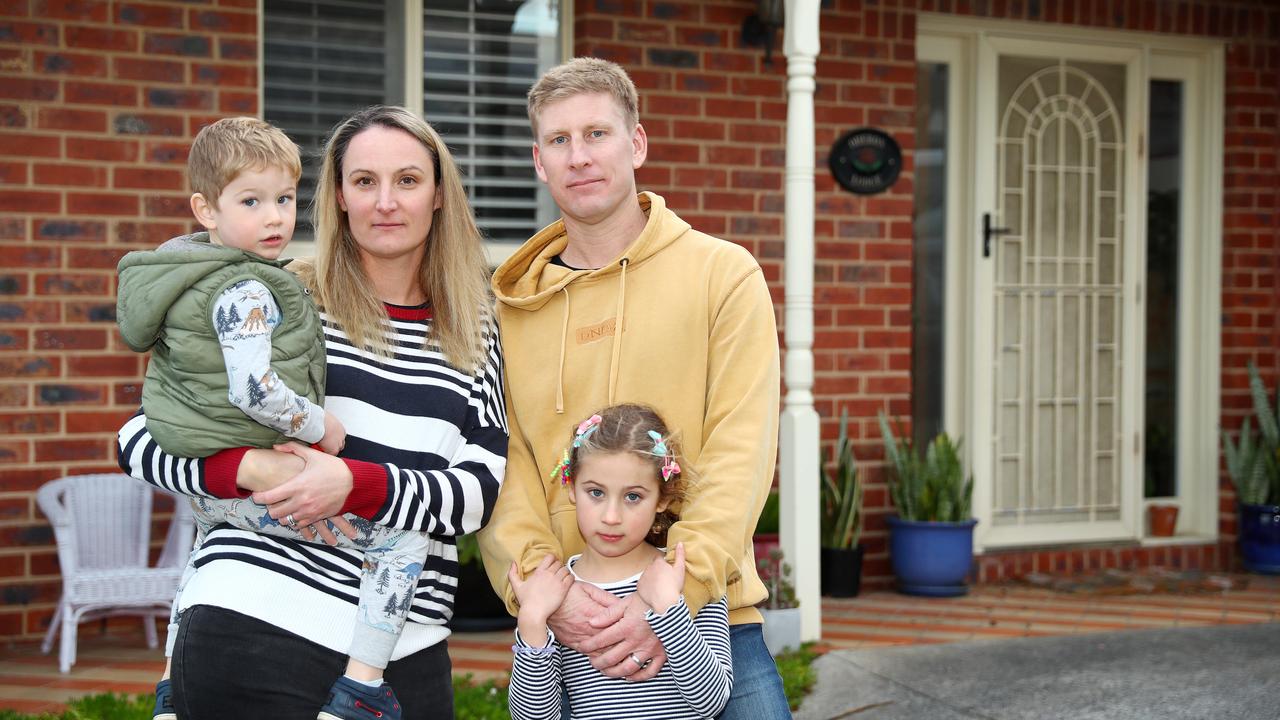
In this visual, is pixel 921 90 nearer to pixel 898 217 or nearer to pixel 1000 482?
pixel 898 217

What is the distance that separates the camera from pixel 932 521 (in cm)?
566

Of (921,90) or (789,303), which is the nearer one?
(789,303)

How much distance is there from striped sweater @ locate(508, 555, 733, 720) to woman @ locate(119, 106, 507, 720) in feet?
0.62

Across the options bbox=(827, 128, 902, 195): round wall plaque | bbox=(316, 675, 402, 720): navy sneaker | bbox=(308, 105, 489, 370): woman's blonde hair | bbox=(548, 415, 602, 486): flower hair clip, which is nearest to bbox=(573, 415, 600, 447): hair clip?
bbox=(548, 415, 602, 486): flower hair clip

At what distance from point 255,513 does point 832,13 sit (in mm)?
→ 4460

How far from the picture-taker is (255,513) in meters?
1.97

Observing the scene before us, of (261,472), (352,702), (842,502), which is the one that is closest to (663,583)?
(352,702)

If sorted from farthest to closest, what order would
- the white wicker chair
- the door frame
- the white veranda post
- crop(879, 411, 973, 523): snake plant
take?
the door frame < crop(879, 411, 973, 523): snake plant < the white veranda post < the white wicker chair

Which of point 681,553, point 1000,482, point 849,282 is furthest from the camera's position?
point 1000,482

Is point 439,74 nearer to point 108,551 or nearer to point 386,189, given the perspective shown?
point 108,551

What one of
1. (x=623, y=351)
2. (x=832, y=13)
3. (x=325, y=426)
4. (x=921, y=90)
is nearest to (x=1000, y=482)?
(x=921, y=90)

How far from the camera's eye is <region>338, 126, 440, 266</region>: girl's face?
2148mm

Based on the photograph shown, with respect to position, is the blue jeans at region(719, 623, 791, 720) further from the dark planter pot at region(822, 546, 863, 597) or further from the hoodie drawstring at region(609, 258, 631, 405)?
the dark planter pot at region(822, 546, 863, 597)

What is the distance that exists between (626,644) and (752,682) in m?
0.30
